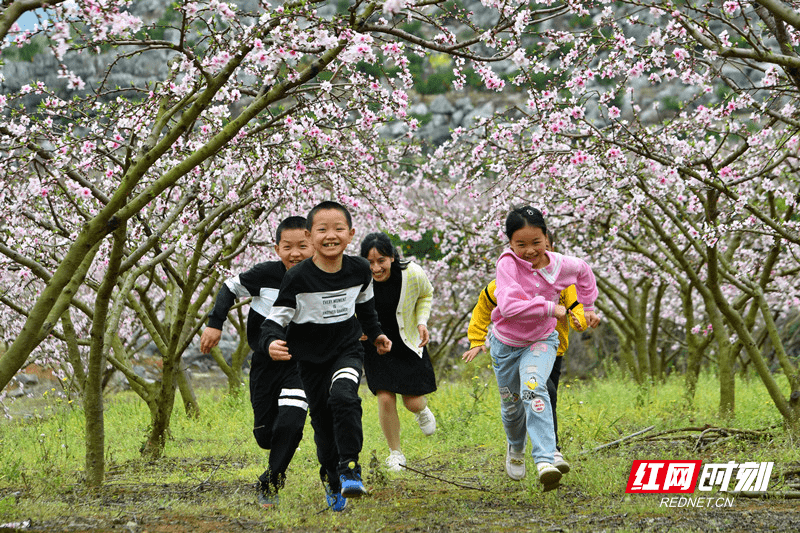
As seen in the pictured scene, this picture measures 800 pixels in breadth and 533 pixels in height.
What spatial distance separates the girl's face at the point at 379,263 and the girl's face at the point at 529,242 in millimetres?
1589

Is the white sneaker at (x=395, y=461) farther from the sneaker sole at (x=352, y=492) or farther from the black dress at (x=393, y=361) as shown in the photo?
the sneaker sole at (x=352, y=492)

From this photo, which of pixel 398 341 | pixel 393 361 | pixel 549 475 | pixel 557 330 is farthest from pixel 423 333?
pixel 549 475

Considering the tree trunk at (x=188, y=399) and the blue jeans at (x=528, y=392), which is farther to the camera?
the tree trunk at (x=188, y=399)

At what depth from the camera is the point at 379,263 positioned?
6.14 m

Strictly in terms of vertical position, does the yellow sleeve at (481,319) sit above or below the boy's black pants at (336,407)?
above

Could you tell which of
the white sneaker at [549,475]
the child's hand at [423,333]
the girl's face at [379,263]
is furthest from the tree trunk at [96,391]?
the white sneaker at [549,475]

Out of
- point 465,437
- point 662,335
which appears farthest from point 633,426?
point 662,335

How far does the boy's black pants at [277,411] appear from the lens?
470 centimetres

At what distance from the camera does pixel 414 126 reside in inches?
303

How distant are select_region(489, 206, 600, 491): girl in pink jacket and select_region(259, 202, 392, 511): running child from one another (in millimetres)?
985

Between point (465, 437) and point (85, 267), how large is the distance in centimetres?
462

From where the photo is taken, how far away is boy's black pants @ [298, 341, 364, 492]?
4293 mm

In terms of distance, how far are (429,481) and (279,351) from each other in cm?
219

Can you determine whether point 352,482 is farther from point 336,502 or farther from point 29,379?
Result: point 29,379
